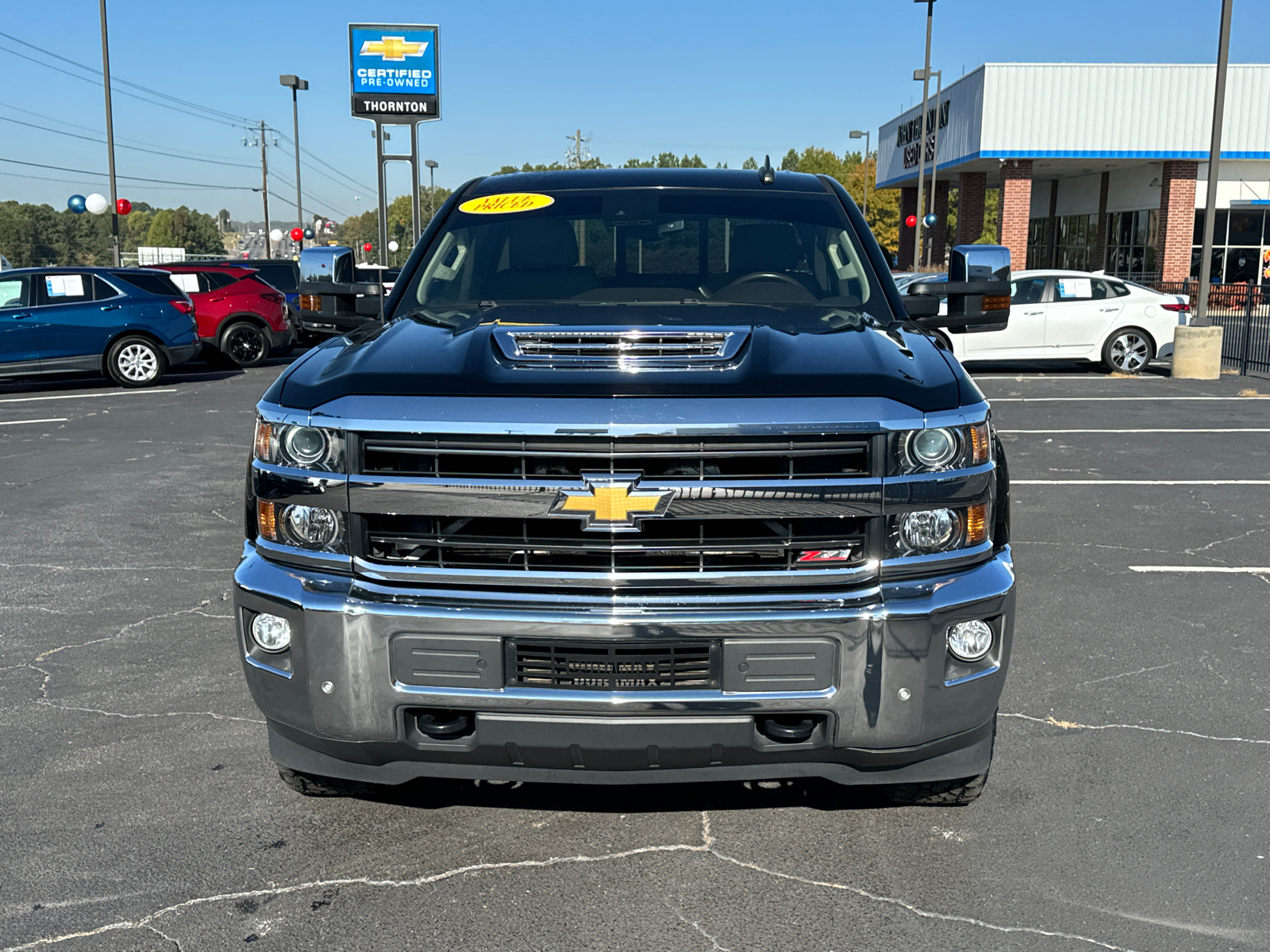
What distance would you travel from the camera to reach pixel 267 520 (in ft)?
10.4

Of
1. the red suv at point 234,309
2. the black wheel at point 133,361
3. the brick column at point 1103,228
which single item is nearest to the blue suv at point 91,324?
the black wheel at point 133,361

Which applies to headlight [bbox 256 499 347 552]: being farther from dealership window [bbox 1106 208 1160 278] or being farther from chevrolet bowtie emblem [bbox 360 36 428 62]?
dealership window [bbox 1106 208 1160 278]

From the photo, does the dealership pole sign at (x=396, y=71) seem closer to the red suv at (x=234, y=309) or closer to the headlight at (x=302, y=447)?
the red suv at (x=234, y=309)

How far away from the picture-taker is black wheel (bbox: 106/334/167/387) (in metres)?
17.1

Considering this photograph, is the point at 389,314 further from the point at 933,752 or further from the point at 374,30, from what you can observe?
the point at 374,30

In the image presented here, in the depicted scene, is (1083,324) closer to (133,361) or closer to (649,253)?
(133,361)

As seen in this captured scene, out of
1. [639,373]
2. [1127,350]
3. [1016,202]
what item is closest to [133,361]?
[1127,350]

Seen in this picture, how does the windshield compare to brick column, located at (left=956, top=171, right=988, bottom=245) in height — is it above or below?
below

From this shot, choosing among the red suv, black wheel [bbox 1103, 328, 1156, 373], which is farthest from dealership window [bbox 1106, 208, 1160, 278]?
the red suv

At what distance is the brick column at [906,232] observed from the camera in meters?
52.3

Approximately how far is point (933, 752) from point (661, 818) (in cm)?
94

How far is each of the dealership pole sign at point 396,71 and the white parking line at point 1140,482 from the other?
26.9 metres

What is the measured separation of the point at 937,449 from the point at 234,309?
1841 cm

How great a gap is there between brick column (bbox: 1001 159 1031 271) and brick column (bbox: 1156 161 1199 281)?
393cm
